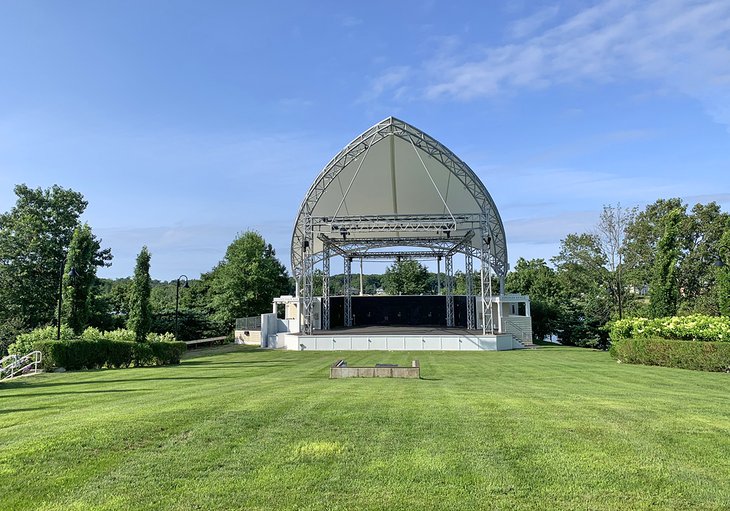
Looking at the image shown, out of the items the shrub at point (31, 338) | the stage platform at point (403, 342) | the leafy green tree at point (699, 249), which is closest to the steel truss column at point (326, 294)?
the stage platform at point (403, 342)

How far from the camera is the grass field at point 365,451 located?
13.8 feet

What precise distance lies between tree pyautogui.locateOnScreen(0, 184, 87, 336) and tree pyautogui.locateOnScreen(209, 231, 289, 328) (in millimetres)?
13963

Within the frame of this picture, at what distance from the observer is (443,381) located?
11.8 metres

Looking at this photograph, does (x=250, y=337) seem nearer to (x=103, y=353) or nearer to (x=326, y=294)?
(x=326, y=294)

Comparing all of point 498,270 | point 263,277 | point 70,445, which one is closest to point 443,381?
point 70,445

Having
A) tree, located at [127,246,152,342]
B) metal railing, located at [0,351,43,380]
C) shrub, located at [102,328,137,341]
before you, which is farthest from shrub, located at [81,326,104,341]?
metal railing, located at [0,351,43,380]

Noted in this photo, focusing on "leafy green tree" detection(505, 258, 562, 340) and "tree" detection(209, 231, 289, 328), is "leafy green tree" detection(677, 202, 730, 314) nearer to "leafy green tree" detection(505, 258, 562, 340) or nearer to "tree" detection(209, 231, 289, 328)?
"leafy green tree" detection(505, 258, 562, 340)

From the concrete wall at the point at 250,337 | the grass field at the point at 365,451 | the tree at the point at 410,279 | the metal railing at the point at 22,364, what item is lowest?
the concrete wall at the point at 250,337

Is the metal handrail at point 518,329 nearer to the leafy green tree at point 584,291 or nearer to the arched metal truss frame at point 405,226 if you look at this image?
the arched metal truss frame at point 405,226

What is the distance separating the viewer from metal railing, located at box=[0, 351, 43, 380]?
1617 cm

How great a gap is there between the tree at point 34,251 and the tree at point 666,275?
36.7 meters

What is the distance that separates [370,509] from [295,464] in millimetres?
1272

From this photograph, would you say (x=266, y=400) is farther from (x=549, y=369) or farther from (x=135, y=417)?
(x=549, y=369)

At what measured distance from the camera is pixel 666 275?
850 inches
